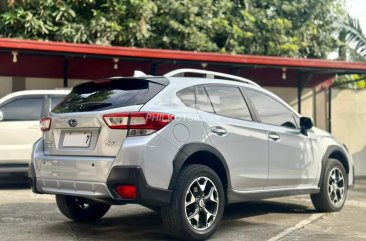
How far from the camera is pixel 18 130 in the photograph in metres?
9.55

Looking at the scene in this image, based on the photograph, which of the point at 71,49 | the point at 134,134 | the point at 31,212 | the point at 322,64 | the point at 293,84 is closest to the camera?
the point at 134,134

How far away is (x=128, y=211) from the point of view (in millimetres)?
7309

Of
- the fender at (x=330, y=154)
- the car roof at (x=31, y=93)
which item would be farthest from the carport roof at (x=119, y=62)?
the fender at (x=330, y=154)

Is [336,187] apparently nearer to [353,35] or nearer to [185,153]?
[185,153]

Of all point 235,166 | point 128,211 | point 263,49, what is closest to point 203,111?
point 235,166

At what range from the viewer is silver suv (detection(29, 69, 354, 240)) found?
Result: 494cm

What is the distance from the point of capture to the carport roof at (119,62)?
36.2 ft

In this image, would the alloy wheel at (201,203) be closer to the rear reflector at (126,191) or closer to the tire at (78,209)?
the rear reflector at (126,191)

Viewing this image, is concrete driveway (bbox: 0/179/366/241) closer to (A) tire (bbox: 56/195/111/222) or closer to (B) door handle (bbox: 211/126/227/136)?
(A) tire (bbox: 56/195/111/222)

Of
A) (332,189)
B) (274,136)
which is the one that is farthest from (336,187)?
(274,136)

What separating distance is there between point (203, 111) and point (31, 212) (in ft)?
9.78

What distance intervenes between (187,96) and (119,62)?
741 centimetres

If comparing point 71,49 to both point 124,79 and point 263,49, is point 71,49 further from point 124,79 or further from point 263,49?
point 263,49

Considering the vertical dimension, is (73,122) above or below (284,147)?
above
